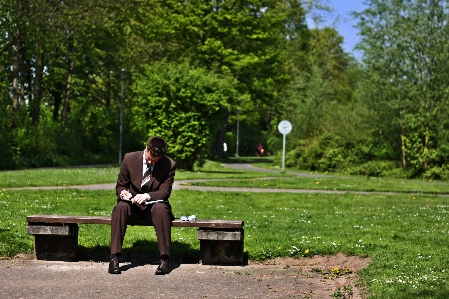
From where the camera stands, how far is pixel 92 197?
56.2 ft

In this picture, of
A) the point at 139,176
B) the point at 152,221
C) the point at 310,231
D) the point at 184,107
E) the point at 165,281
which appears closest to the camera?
the point at 165,281

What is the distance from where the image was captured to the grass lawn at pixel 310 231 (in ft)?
26.2

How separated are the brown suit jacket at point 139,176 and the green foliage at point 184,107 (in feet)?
74.8

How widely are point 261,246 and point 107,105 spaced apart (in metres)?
43.9

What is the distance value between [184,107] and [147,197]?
2399 centimetres

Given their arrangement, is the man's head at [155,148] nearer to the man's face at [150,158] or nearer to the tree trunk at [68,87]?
the man's face at [150,158]

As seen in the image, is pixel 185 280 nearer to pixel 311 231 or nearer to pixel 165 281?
pixel 165 281

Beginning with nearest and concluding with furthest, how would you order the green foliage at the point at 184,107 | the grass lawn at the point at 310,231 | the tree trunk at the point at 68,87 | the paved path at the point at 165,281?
the paved path at the point at 165,281 → the grass lawn at the point at 310,231 → the green foliage at the point at 184,107 → the tree trunk at the point at 68,87

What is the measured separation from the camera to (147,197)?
28.5ft

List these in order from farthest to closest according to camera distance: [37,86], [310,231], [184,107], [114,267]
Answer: [37,86] < [184,107] < [310,231] < [114,267]

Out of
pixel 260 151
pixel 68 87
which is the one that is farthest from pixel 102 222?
pixel 260 151

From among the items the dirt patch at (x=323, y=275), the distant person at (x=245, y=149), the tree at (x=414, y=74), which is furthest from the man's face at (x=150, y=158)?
the distant person at (x=245, y=149)

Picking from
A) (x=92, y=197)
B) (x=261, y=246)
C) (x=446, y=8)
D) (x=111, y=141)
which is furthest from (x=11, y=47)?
(x=261, y=246)

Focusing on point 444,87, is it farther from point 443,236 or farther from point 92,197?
point 443,236
